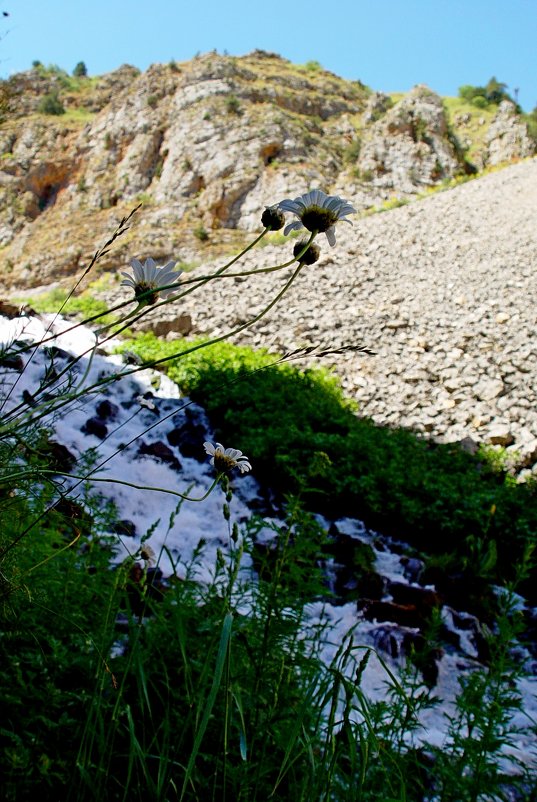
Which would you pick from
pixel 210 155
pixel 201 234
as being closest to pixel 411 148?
pixel 210 155

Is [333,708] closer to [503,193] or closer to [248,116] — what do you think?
[503,193]

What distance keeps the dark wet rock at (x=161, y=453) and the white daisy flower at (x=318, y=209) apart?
4.27 m

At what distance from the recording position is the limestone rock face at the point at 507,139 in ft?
57.4

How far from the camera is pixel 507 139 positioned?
713 inches

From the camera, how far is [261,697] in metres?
1.20

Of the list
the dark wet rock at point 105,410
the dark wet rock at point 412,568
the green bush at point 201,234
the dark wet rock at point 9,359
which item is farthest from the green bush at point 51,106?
the dark wet rock at point 412,568

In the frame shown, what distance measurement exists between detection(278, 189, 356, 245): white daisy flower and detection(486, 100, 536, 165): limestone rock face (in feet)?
62.3

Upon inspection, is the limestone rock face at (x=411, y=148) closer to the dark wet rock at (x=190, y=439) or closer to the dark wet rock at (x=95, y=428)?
the dark wet rock at (x=190, y=439)

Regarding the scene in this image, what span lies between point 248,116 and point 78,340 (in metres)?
11.6

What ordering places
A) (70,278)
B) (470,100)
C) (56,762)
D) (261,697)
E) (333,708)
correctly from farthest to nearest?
1. (470,100)
2. (70,278)
3. (261,697)
4. (56,762)
5. (333,708)

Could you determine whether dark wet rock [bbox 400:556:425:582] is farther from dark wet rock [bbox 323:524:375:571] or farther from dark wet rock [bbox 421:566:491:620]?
dark wet rock [bbox 323:524:375:571]

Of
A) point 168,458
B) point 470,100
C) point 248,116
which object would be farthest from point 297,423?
point 470,100

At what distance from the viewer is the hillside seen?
1477cm

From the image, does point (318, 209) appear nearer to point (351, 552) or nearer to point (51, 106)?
point (351, 552)
